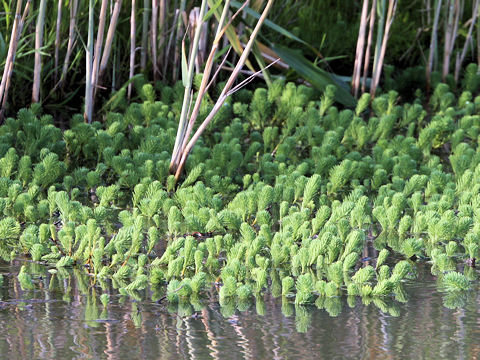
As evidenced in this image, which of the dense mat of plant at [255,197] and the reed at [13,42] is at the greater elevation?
the reed at [13,42]

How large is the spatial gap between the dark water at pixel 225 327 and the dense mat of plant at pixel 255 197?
0.08 meters

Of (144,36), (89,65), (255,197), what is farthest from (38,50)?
(255,197)

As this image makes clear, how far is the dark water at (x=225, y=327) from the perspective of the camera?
2.48m

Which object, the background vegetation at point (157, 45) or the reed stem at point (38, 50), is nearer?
the reed stem at point (38, 50)

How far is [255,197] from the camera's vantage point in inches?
149

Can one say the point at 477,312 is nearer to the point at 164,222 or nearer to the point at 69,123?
the point at 164,222

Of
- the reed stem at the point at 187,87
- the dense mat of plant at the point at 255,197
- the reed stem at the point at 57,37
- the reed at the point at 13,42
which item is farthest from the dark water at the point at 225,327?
the reed stem at the point at 57,37

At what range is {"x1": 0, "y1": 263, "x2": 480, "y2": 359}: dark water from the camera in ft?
8.14

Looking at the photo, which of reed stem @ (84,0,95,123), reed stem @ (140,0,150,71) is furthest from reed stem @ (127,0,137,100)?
reed stem @ (84,0,95,123)

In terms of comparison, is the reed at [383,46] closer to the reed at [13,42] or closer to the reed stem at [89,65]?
the reed stem at [89,65]

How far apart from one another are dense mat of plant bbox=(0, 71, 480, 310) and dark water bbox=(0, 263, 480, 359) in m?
0.08

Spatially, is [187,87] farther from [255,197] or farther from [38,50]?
[38,50]

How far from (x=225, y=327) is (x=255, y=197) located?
118 centimetres

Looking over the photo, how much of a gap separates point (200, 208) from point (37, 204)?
0.72 meters
